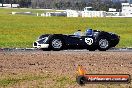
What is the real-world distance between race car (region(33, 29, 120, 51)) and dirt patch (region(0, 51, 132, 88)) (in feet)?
11.1

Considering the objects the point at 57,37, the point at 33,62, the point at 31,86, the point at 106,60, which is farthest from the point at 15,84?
the point at 57,37

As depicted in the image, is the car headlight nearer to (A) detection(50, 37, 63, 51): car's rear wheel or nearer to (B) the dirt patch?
(A) detection(50, 37, 63, 51): car's rear wheel

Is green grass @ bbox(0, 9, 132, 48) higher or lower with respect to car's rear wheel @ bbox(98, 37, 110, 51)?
lower

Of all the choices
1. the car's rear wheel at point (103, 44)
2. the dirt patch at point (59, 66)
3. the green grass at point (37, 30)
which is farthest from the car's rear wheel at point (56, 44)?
the green grass at point (37, 30)

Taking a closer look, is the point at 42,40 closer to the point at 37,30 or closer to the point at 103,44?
the point at 103,44

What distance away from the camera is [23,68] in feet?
51.3

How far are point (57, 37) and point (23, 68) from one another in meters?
7.69

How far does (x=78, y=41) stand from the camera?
23.3 meters

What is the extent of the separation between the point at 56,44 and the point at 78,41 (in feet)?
3.77

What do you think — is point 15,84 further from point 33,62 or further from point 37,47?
point 37,47

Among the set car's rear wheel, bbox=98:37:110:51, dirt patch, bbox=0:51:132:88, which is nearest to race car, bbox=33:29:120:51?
car's rear wheel, bbox=98:37:110:51

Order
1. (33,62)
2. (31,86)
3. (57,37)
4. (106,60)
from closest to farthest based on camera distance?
(31,86) → (33,62) → (106,60) → (57,37)

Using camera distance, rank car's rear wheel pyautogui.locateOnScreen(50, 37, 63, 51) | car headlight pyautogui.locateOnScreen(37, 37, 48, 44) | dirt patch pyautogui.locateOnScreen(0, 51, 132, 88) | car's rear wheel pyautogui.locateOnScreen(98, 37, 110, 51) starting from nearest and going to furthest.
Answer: dirt patch pyautogui.locateOnScreen(0, 51, 132, 88)
car's rear wheel pyautogui.locateOnScreen(50, 37, 63, 51)
car headlight pyautogui.locateOnScreen(37, 37, 48, 44)
car's rear wheel pyautogui.locateOnScreen(98, 37, 110, 51)

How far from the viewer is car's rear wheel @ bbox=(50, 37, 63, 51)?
76.0 feet
